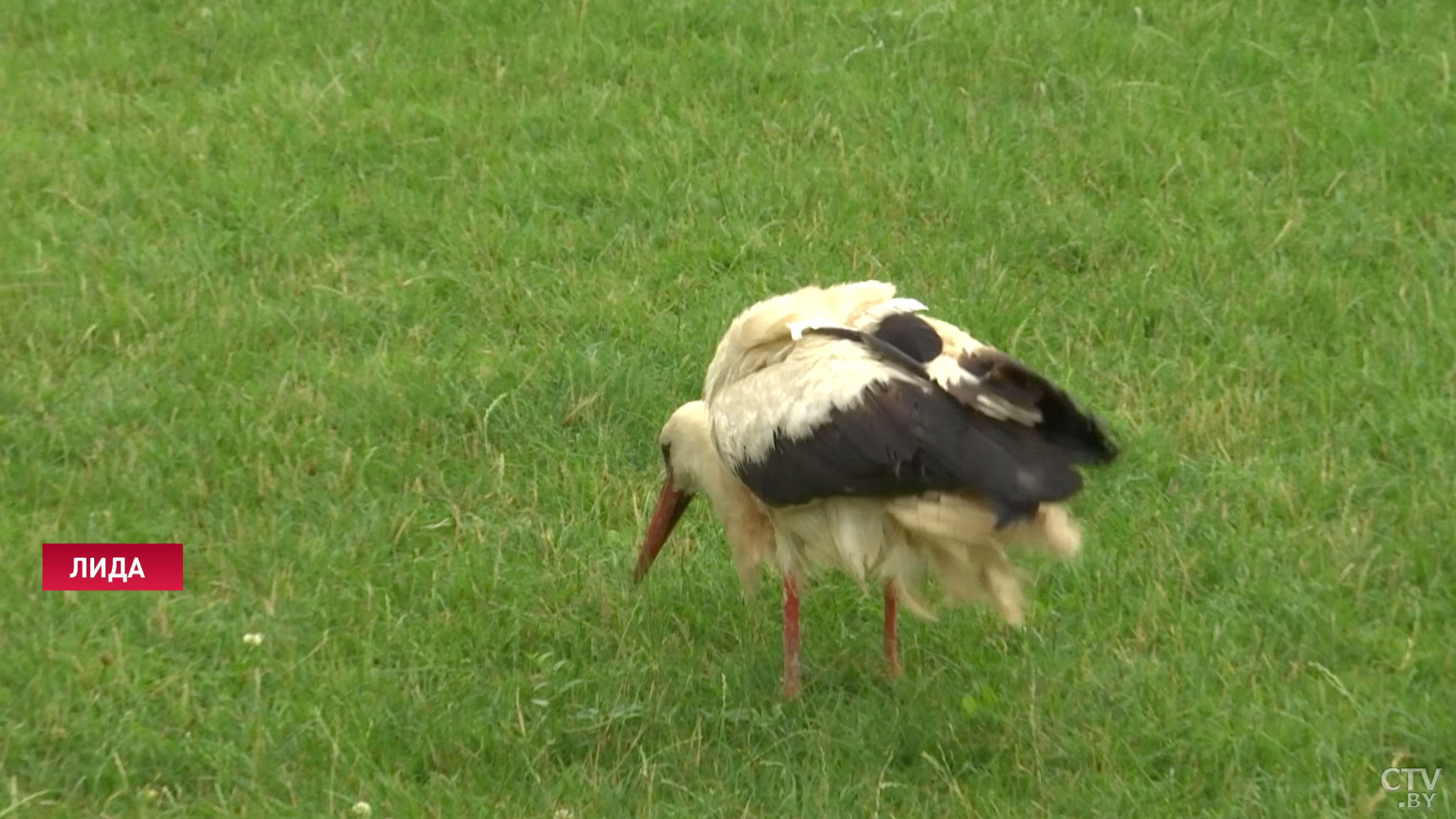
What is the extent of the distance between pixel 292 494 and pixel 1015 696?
234 centimetres

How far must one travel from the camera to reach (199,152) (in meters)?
8.16

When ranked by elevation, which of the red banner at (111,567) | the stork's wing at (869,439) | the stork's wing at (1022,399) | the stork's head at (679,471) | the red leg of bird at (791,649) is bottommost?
the red banner at (111,567)

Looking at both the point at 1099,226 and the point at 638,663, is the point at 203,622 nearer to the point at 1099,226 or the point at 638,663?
the point at 638,663

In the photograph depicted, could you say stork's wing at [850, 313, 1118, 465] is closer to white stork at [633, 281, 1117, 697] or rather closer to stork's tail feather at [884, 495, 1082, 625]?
white stork at [633, 281, 1117, 697]

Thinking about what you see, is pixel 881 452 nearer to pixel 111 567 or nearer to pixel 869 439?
pixel 869 439

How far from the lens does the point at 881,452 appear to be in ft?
16.1

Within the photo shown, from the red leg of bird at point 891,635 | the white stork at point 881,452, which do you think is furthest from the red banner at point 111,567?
the red leg of bird at point 891,635

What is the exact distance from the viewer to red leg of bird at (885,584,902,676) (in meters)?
5.54

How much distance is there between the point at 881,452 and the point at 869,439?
2.1 inches

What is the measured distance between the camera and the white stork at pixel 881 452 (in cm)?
485

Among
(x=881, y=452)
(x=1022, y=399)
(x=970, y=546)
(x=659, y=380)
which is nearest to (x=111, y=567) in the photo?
(x=659, y=380)

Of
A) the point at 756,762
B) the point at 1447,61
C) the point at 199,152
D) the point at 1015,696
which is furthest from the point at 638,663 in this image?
the point at 1447,61

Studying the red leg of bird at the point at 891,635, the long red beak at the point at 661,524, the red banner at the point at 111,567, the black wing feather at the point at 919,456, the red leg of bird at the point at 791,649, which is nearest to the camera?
the black wing feather at the point at 919,456

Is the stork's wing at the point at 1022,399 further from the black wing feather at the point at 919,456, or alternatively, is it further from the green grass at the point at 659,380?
the green grass at the point at 659,380
